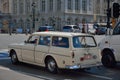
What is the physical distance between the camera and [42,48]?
40.7ft

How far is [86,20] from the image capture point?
9088 centimetres

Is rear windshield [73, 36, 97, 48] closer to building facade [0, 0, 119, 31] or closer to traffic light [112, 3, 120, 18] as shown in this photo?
traffic light [112, 3, 120, 18]

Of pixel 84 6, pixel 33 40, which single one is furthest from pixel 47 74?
pixel 84 6

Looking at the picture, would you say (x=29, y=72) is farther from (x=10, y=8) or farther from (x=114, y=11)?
(x=10, y=8)

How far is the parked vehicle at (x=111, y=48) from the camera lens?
13.0 metres

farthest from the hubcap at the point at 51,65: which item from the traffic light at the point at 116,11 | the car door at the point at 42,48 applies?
the traffic light at the point at 116,11

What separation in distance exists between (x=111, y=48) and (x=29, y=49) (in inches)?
132

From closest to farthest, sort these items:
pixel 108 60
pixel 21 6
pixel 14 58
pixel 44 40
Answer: pixel 44 40, pixel 108 60, pixel 14 58, pixel 21 6

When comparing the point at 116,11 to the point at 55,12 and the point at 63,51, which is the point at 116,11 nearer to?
the point at 63,51

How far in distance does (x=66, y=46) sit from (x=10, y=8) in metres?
94.3

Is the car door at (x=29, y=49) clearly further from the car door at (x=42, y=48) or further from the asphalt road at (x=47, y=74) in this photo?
the asphalt road at (x=47, y=74)

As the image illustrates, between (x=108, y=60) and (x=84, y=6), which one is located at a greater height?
(x=84, y=6)

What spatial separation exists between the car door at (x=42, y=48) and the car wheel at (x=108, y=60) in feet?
9.34

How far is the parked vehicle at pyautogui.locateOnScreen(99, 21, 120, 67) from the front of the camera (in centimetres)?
1305
